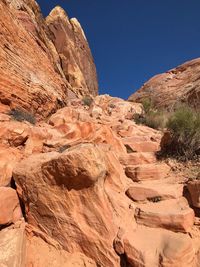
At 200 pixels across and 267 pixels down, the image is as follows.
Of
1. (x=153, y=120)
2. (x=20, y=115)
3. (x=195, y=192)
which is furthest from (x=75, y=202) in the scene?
(x=153, y=120)

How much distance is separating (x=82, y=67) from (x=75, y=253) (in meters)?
23.4

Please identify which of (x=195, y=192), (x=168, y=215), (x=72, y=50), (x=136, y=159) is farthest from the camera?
(x=72, y=50)

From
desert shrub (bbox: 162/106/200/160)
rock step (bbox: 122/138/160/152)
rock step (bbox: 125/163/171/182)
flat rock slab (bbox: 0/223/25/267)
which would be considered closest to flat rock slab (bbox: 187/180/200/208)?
rock step (bbox: 125/163/171/182)

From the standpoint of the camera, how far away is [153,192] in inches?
174

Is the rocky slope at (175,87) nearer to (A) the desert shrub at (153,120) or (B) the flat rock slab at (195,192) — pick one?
(A) the desert shrub at (153,120)

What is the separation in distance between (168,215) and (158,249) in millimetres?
600

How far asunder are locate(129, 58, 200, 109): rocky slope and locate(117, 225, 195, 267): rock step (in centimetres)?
919

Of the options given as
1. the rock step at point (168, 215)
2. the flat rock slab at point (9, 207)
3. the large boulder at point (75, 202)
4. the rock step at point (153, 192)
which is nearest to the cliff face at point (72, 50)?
the rock step at point (153, 192)

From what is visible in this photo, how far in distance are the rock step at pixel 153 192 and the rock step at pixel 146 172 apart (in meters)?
0.47

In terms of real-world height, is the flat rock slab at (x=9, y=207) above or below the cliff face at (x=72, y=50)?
below

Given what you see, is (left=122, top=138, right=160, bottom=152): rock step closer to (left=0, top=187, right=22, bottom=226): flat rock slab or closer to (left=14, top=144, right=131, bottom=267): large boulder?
(left=14, top=144, right=131, bottom=267): large boulder

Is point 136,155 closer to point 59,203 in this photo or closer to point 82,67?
point 59,203

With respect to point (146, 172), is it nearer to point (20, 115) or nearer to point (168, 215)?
point (168, 215)

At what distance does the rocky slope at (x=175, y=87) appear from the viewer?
41.3ft
